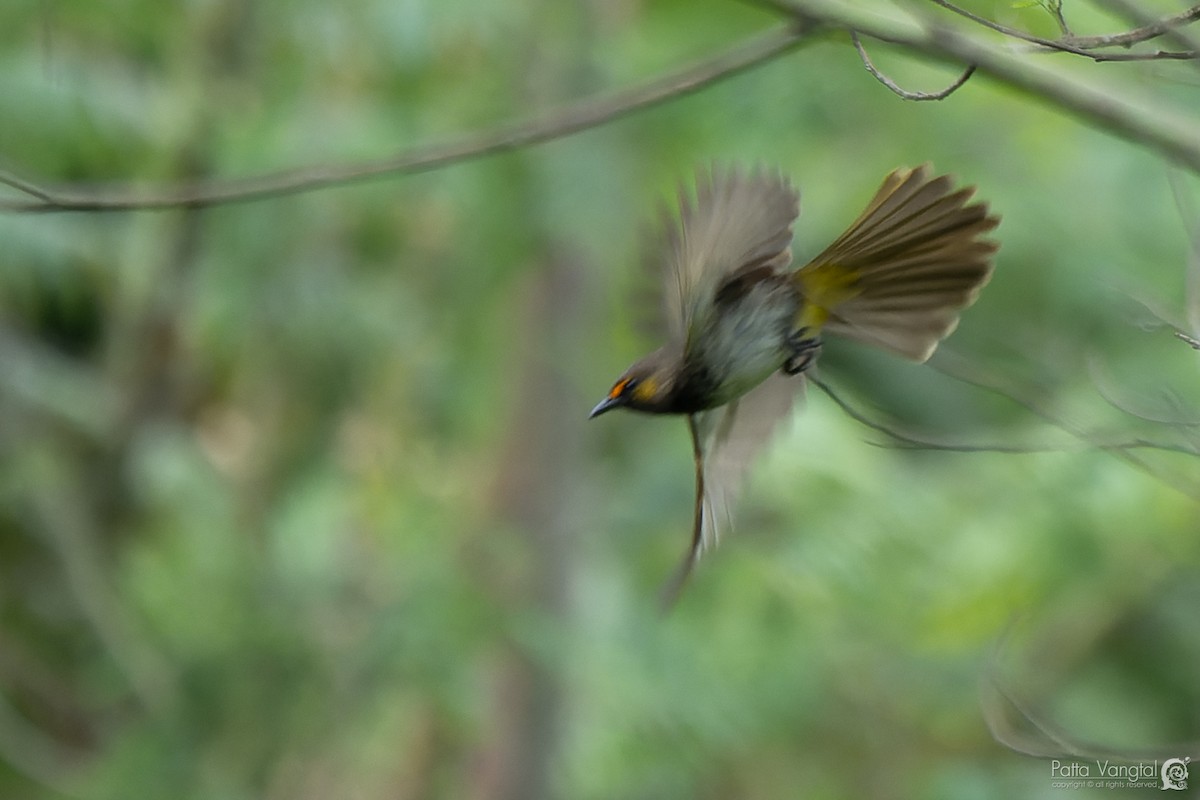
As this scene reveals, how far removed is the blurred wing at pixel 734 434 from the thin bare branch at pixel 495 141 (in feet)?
1.57

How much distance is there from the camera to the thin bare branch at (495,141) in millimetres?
2146

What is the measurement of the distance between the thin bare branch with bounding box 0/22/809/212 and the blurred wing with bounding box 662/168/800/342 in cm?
37

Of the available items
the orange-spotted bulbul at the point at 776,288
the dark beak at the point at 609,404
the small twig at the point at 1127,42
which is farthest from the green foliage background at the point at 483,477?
the small twig at the point at 1127,42

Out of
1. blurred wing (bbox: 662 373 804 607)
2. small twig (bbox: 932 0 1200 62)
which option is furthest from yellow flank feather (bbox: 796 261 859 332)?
small twig (bbox: 932 0 1200 62)

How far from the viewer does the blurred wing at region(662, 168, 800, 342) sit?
1.84 meters

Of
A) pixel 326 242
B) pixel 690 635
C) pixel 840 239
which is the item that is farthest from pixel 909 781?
pixel 840 239

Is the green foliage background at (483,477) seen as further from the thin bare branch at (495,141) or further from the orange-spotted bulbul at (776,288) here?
the orange-spotted bulbul at (776,288)

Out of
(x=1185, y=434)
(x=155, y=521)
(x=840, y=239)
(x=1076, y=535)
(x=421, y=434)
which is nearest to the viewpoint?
(x=840, y=239)

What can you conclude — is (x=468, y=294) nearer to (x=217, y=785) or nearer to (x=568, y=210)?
(x=568, y=210)

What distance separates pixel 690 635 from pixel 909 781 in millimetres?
1697

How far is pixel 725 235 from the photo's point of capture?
1.88 meters

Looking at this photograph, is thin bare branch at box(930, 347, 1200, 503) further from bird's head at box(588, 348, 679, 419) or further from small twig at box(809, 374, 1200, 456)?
bird's head at box(588, 348, 679, 419)

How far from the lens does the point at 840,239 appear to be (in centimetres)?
177

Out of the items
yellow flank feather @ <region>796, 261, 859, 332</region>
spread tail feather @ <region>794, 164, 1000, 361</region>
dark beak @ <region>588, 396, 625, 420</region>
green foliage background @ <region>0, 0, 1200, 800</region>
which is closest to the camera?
spread tail feather @ <region>794, 164, 1000, 361</region>
